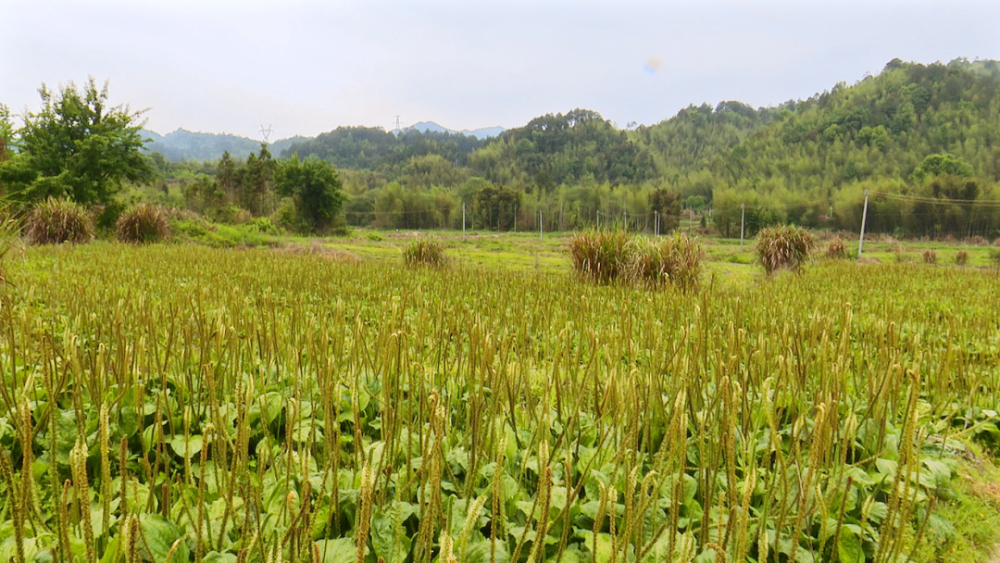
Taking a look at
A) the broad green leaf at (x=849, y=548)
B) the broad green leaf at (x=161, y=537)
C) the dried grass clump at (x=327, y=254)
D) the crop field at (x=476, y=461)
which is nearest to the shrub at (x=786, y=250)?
the dried grass clump at (x=327, y=254)

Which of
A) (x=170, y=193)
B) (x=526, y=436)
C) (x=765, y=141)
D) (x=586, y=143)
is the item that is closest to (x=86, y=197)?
(x=526, y=436)

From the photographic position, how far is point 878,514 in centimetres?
179

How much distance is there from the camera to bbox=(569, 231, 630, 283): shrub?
7809 millimetres

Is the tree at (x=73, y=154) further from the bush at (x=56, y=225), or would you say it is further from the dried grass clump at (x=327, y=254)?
the dried grass clump at (x=327, y=254)

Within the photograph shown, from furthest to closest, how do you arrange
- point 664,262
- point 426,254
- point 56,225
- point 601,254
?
point 56,225 < point 426,254 < point 601,254 < point 664,262

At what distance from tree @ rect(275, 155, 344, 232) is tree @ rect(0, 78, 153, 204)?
1361 cm

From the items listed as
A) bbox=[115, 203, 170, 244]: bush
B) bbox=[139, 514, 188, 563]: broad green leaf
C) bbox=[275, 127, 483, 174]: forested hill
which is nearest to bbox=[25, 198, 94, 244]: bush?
bbox=[115, 203, 170, 244]: bush

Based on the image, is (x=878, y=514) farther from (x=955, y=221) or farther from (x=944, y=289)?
(x=955, y=221)

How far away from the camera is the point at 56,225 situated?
13.0m

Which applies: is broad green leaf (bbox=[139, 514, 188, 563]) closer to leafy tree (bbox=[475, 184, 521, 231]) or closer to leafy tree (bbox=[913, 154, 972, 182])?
leafy tree (bbox=[475, 184, 521, 231])

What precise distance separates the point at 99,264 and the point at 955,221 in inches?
1864

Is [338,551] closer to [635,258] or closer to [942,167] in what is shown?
[635,258]

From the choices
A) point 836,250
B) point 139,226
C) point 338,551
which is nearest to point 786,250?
point 836,250

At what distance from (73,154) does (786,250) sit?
19754 mm
